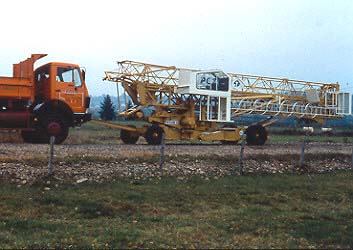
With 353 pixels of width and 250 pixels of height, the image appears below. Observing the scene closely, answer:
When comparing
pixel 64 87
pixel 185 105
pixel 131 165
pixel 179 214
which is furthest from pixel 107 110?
pixel 179 214

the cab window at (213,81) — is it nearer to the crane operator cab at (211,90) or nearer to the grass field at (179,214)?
the crane operator cab at (211,90)

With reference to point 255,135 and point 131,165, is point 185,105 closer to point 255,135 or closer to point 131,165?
point 255,135

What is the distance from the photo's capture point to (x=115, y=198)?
41.3 feet

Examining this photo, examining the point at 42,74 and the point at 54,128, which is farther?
the point at 42,74

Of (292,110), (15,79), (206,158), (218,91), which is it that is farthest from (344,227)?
(292,110)

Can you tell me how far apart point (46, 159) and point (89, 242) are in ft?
25.6

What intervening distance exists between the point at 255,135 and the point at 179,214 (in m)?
18.1

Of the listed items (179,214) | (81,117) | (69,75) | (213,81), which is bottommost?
(179,214)

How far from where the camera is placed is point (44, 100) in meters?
→ 23.4

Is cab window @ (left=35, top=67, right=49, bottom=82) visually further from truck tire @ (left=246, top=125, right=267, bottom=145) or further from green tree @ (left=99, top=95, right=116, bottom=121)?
green tree @ (left=99, top=95, right=116, bottom=121)

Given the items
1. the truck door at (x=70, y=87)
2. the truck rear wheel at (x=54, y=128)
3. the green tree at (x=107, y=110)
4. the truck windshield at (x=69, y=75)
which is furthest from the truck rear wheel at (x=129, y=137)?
the green tree at (x=107, y=110)

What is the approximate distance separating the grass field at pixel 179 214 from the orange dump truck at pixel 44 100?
29.3ft

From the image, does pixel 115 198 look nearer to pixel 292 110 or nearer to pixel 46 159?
pixel 46 159

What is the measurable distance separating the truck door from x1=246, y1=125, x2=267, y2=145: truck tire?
958cm
